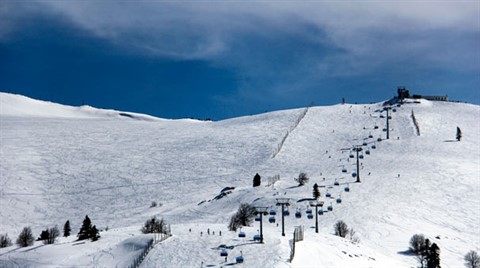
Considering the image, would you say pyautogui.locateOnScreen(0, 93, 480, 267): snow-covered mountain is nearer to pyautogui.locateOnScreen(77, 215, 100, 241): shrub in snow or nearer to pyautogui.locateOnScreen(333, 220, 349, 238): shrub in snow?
pyautogui.locateOnScreen(333, 220, 349, 238): shrub in snow

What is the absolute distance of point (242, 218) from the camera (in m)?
50.8

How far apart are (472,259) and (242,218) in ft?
69.3

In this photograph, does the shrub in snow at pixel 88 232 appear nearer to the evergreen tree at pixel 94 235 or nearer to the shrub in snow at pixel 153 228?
the evergreen tree at pixel 94 235

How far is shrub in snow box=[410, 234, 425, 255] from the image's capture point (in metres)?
44.4

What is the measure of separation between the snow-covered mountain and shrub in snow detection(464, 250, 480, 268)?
878 mm

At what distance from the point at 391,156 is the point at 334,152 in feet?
34.1

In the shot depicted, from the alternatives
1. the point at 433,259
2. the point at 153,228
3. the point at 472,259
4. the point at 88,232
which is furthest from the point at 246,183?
the point at 433,259

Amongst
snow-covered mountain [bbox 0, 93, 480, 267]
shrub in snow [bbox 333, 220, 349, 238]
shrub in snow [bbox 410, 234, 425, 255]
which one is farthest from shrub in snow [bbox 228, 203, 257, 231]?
shrub in snow [bbox 410, 234, 425, 255]

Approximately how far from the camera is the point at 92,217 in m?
65.9

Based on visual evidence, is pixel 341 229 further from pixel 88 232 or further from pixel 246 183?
pixel 246 183

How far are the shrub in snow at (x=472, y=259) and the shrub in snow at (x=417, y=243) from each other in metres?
3.82

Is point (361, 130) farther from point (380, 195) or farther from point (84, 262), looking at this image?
point (84, 262)

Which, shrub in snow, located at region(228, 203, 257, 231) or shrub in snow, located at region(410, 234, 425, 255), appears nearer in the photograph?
shrub in snow, located at region(410, 234, 425, 255)

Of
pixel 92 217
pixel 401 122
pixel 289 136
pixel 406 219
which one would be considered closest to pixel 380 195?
pixel 406 219
